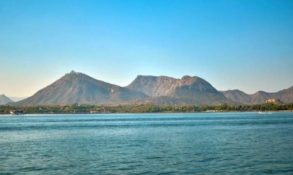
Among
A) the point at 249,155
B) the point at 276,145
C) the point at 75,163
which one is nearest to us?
the point at 75,163

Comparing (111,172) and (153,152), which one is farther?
(153,152)

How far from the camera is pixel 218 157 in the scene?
4597 centimetres

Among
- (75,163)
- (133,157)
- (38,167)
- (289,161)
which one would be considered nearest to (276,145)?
(289,161)

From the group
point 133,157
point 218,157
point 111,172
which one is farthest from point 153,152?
point 111,172

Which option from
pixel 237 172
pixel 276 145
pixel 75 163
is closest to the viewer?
pixel 237 172

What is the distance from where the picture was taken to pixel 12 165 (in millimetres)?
42562

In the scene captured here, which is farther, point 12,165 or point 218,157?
point 218,157

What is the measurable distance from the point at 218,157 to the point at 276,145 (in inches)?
564

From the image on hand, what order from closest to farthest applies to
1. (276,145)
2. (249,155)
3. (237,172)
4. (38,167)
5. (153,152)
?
(237,172), (38,167), (249,155), (153,152), (276,145)

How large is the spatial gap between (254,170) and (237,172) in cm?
176

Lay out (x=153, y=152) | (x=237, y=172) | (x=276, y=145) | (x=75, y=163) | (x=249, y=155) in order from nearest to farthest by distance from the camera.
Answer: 1. (x=237, y=172)
2. (x=75, y=163)
3. (x=249, y=155)
4. (x=153, y=152)
5. (x=276, y=145)

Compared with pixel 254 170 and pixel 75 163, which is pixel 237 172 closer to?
pixel 254 170

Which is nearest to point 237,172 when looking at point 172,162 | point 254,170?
point 254,170

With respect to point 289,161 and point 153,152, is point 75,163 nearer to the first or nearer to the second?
point 153,152
